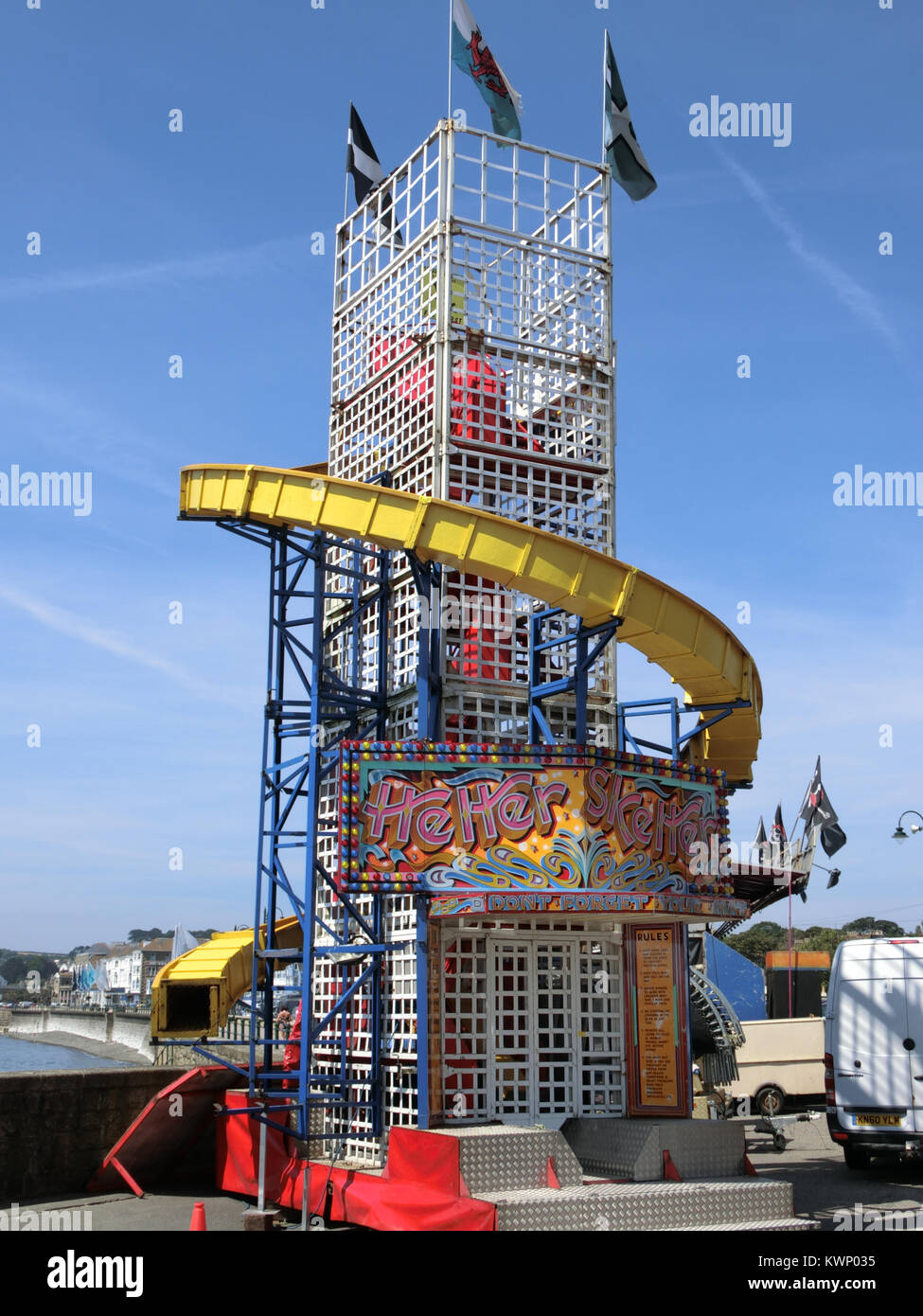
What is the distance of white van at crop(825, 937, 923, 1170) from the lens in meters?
16.6

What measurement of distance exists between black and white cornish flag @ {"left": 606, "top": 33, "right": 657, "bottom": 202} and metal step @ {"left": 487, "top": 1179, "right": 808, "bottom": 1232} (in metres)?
15.5

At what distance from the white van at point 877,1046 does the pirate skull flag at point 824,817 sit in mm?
27855

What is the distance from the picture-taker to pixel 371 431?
67.7ft

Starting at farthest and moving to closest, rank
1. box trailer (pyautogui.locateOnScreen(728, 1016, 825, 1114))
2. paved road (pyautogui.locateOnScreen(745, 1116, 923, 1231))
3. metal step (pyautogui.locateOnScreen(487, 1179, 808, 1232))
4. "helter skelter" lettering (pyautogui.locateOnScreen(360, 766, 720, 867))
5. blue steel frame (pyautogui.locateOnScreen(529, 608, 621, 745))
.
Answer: box trailer (pyautogui.locateOnScreen(728, 1016, 825, 1114)), blue steel frame (pyautogui.locateOnScreen(529, 608, 621, 745)), paved road (pyautogui.locateOnScreen(745, 1116, 923, 1231)), "helter skelter" lettering (pyautogui.locateOnScreen(360, 766, 720, 867)), metal step (pyautogui.locateOnScreen(487, 1179, 808, 1232))

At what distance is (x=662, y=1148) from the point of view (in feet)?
48.6

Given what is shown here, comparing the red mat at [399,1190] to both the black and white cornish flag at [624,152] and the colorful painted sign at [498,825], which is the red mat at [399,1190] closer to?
the colorful painted sign at [498,825]

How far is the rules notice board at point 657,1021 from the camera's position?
1667cm

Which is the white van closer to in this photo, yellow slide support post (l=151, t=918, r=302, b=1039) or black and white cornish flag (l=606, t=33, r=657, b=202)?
yellow slide support post (l=151, t=918, r=302, b=1039)

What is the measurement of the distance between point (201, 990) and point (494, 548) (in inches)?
324

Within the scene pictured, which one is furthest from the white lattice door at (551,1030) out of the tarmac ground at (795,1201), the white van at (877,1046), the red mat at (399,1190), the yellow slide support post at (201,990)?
the yellow slide support post at (201,990)

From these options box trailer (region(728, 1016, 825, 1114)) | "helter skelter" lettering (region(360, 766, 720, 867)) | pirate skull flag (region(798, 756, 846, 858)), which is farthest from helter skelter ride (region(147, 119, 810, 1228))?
pirate skull flag (region(798, 756, 846, 858))
